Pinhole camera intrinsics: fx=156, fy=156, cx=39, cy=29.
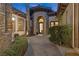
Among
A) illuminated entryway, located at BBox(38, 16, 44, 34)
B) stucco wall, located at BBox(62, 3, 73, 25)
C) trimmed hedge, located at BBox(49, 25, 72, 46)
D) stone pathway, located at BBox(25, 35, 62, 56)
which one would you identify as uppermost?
stucco wall, located at BBox(62, 3, 73, 25)

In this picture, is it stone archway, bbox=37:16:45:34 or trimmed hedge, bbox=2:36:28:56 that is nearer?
trimmed hedge, bbox=2:36:28:56

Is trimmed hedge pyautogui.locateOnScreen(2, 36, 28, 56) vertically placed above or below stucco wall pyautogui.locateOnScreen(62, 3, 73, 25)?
below

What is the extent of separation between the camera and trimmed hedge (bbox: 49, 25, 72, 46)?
6.17 feet

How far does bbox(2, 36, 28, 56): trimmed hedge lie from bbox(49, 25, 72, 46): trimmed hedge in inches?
13.1

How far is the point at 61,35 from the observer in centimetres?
190

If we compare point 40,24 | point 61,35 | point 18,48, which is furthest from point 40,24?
point 18,48

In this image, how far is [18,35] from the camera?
191 cm

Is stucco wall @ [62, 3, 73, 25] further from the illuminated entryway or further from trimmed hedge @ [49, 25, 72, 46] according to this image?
the illuminated entryway

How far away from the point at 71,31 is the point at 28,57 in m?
0.61

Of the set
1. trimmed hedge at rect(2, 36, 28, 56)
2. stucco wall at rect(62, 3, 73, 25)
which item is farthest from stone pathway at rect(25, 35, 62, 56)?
stucco wall at rect(62, 3, 73, 25)

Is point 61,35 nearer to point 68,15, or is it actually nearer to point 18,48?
point 68,15

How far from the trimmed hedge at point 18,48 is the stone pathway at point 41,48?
0.06 metres

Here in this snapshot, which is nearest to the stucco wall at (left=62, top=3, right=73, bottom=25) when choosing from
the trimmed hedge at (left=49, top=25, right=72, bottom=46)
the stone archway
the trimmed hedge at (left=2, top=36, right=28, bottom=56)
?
the trimmed hedge at (left=49, top=25, right=72, bottom=46)

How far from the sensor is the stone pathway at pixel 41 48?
1.91m
